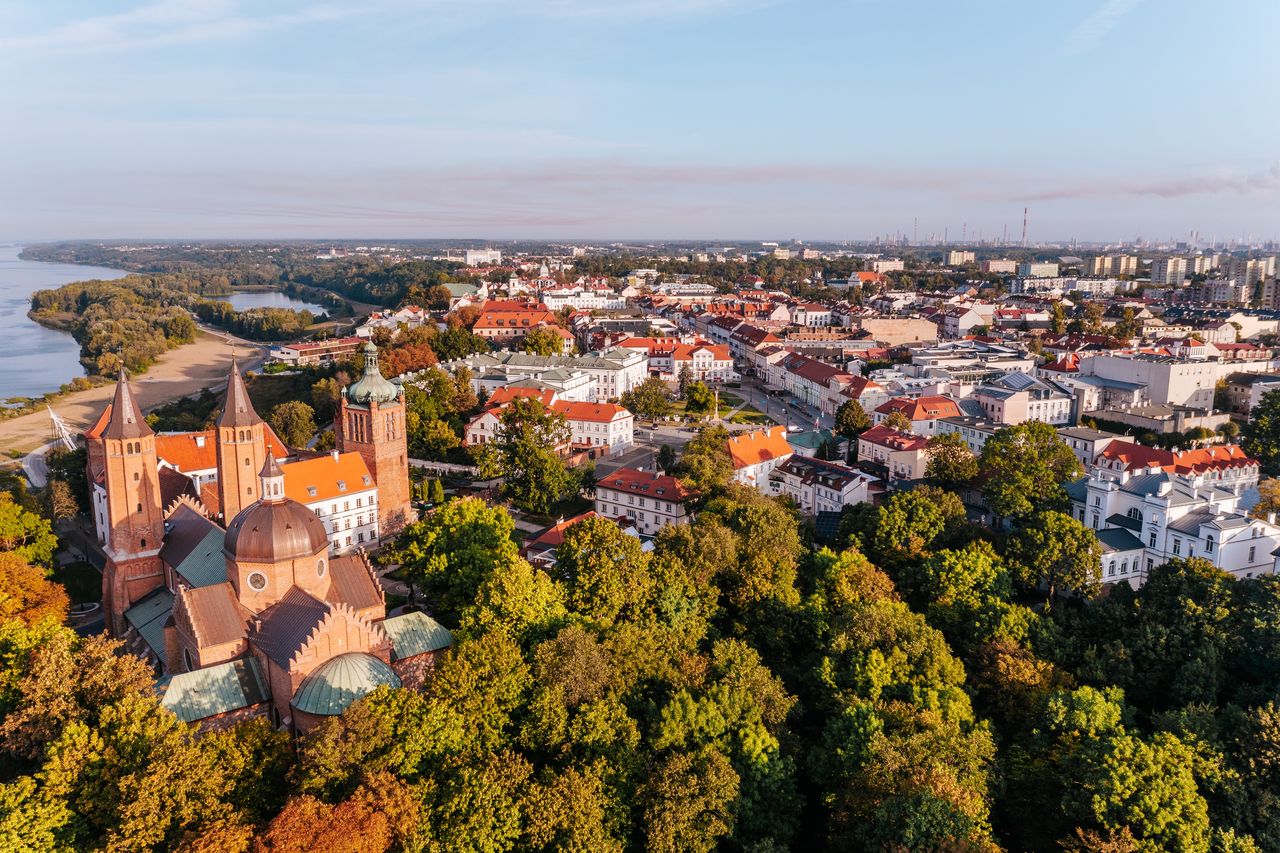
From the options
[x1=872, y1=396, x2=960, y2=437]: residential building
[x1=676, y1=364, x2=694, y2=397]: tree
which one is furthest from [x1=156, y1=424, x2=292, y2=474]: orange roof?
[x1=676, y1=364, x2=694, y2=397]: tree

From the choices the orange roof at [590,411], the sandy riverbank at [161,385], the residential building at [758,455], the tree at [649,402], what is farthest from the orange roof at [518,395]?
the sandy riverbank at [161,385]

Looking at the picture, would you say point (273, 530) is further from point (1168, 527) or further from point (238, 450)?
point (1168, 527)

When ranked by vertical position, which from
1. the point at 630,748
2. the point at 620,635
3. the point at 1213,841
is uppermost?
the point at 620,635

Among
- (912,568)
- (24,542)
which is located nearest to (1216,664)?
(912,568)

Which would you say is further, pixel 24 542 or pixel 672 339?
pixel 672 339

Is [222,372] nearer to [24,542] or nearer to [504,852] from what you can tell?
[24,542]

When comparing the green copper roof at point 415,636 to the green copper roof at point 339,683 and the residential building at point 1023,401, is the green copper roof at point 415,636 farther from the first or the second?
the residential building at point 1023,401

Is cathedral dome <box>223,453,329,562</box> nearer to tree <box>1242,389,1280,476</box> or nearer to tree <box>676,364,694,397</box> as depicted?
tree <box>1242,389,1280,476</box>
